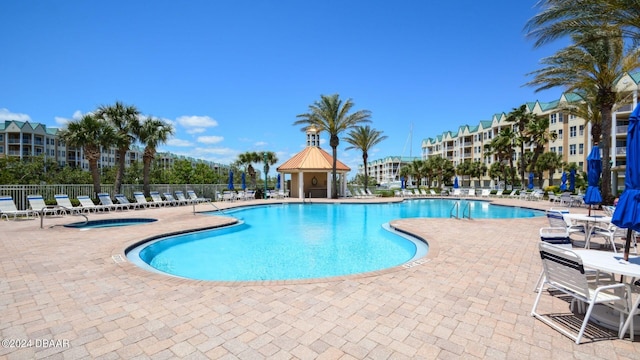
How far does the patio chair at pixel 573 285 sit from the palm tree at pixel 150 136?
74.6 ft

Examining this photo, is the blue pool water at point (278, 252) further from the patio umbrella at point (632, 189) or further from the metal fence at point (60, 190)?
the metal fence at point (60, 190)

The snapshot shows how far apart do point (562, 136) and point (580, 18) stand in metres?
43.2

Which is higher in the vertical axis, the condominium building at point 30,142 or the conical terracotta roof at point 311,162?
the condominium building at point 30,142

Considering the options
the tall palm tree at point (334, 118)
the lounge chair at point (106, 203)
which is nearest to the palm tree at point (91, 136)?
the lounge chair at point (106, 203)

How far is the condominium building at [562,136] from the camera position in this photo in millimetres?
32753

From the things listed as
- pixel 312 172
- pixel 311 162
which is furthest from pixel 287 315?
pixel 312 172

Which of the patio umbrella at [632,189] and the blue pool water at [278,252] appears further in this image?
the blue pool water at [278,252]

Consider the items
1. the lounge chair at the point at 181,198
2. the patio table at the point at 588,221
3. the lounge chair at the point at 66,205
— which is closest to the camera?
the patio table at the point at 588,221

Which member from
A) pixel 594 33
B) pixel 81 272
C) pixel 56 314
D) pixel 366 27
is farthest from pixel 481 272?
pixel 366 27

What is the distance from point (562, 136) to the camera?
1747 inches

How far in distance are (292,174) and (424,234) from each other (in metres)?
22.0

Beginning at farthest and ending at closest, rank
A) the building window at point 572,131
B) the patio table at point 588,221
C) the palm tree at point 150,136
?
the building window at point 572,131 → the palm tree at point 150,136 → the patio table at point 588,221

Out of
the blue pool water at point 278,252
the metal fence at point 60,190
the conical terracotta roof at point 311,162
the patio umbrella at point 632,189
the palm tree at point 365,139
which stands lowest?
the blue pool water at point 278,252

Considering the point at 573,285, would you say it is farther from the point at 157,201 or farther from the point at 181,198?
the point at 181,198
